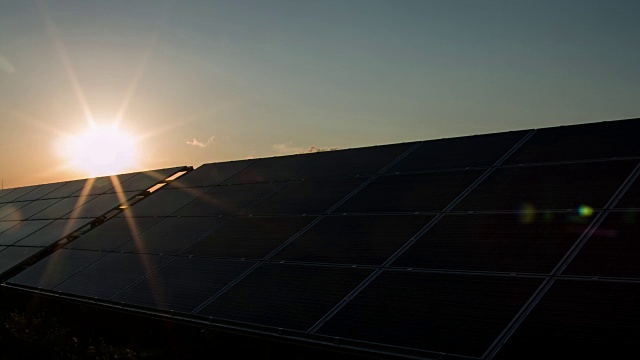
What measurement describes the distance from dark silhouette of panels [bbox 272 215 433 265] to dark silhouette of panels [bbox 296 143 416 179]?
3085mm

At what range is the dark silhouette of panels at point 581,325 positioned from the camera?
6469 mm

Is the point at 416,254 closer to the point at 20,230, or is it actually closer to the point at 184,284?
the point at 184,284

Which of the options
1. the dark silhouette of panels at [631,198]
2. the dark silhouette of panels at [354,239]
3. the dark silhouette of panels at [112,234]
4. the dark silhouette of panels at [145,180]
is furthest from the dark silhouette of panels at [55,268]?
the dark silhouette of panels at [631,198]

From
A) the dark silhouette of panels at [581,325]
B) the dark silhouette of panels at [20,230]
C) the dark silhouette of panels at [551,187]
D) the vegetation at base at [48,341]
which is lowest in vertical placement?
the dark silhouette of panels at [581,325]

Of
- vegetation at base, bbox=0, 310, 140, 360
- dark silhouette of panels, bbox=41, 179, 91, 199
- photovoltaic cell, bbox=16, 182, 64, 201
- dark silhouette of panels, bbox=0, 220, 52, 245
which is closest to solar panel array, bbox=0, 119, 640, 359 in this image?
vegetation at base, bbox=0, 310, 140, 360

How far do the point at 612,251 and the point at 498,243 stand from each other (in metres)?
Answer: 1.69

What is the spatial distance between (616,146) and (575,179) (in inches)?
63.0

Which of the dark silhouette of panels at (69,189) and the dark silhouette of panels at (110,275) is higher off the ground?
the dark silhouette of panels at (69,189)

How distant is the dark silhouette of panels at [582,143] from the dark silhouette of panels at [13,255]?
551 inches

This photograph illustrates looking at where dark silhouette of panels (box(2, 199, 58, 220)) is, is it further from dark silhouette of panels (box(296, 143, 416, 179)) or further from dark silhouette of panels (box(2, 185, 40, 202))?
dark silhouette of panels (box(296, 143, 416, 179))

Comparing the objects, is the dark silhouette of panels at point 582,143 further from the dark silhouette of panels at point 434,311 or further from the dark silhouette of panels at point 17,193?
the dark silhouette of panels at point 17,193

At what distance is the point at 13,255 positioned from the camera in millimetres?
18781

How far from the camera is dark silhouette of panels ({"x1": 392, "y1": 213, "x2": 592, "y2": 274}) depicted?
8641 mm

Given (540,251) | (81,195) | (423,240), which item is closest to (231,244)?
(423,240)
